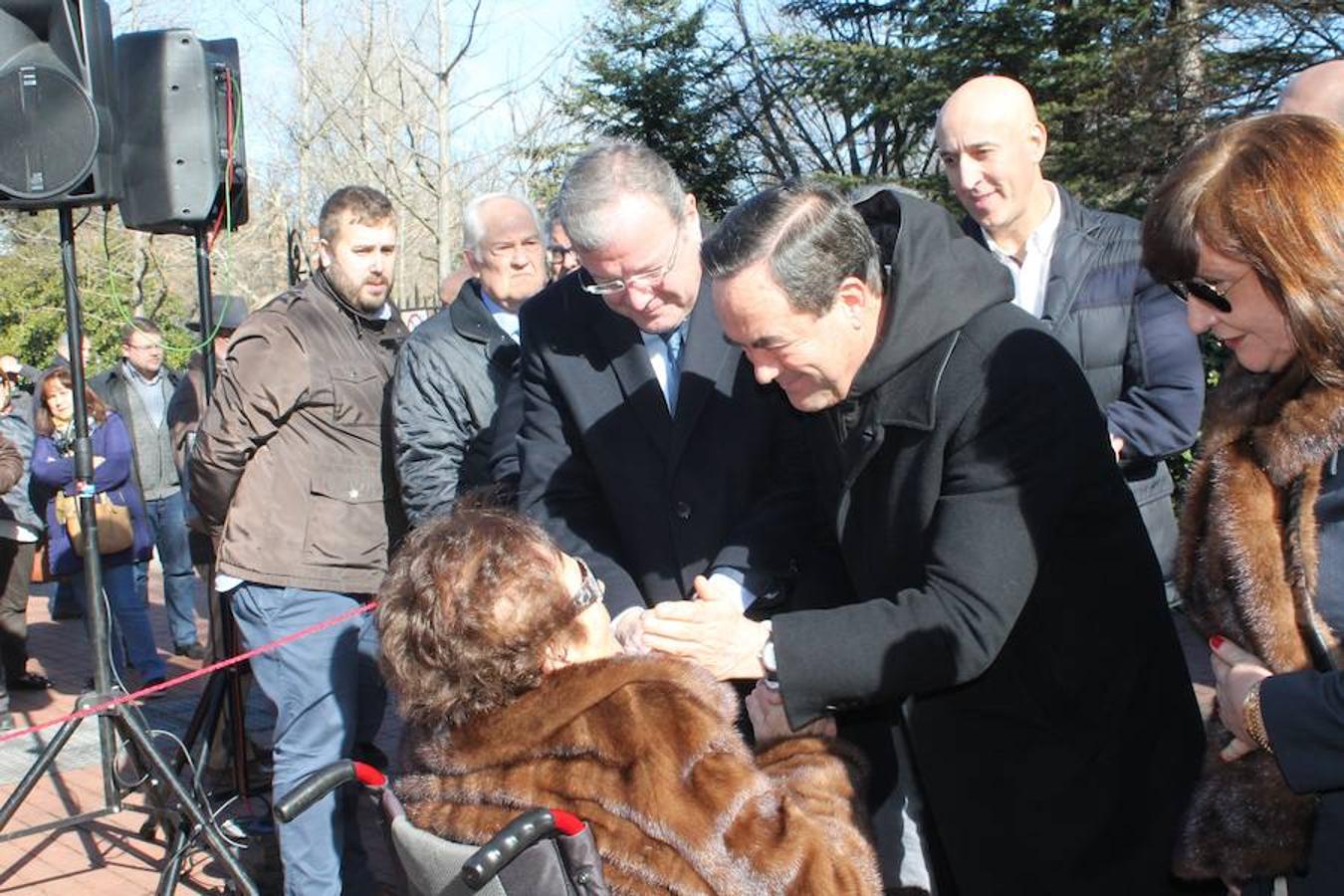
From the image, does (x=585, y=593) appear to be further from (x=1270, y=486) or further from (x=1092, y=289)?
(x=1092, y=289)

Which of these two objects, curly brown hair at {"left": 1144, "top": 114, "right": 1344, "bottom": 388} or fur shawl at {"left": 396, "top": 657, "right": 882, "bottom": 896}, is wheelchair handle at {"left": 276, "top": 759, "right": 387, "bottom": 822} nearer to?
fur shawl at {"left": 396, "top": 657, "right": 882, "bottom": 896}

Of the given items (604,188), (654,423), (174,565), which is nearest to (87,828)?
(174,565)

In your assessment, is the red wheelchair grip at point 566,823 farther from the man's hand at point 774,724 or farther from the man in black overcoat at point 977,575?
the man's hand at point 774,724

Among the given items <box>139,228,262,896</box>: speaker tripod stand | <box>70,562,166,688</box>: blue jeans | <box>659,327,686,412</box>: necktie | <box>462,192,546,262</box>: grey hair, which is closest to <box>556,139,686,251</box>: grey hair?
<box>659,327,686,412</box>: necktie

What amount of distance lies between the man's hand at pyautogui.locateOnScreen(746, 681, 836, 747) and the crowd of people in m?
0.01

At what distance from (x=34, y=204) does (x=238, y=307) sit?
431 centimetres

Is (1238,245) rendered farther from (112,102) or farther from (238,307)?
(238,307)

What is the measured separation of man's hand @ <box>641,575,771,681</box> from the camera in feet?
7.91

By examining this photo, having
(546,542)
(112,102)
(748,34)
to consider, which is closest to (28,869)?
(112,102)

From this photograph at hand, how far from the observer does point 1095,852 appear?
2352mm

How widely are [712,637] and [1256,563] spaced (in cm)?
93

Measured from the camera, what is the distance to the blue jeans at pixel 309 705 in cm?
416

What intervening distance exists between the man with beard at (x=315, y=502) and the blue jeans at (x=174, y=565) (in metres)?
4.42

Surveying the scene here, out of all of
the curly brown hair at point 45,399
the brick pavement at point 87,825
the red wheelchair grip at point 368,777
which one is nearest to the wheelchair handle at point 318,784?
the red wheelchair grip at point 368,777
